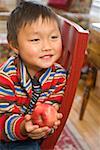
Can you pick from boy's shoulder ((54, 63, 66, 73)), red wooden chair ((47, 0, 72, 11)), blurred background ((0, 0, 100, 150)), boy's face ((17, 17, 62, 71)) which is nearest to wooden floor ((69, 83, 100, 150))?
blurred background ((0, 0, 100, 150))

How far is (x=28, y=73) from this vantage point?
93cm

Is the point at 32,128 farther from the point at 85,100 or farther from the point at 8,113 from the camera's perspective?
the point at 85,100

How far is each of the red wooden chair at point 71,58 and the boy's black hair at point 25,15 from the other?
66 millimetres

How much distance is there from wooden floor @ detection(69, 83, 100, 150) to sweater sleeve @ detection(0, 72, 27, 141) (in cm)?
118

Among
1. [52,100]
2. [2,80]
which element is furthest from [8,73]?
[52,100]

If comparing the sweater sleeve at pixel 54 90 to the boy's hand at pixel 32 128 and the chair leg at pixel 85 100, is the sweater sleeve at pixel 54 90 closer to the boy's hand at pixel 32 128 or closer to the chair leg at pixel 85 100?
the boy's hand at pixel 32 128

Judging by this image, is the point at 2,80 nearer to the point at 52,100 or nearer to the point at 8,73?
the point at 8,73

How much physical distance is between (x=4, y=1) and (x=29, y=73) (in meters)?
2.35

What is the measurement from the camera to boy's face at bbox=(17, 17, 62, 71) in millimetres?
850

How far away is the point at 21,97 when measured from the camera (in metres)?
0.90

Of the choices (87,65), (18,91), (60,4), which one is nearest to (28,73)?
(18,91)

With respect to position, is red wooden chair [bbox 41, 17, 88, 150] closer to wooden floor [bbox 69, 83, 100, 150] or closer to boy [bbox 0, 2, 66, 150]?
boy [bbox 0, 2, 66, 150]

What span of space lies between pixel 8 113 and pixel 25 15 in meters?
0.29

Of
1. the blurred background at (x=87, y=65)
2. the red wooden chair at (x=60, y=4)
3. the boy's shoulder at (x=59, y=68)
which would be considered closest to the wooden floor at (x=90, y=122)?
the blurred background at (x=87, y=65)
